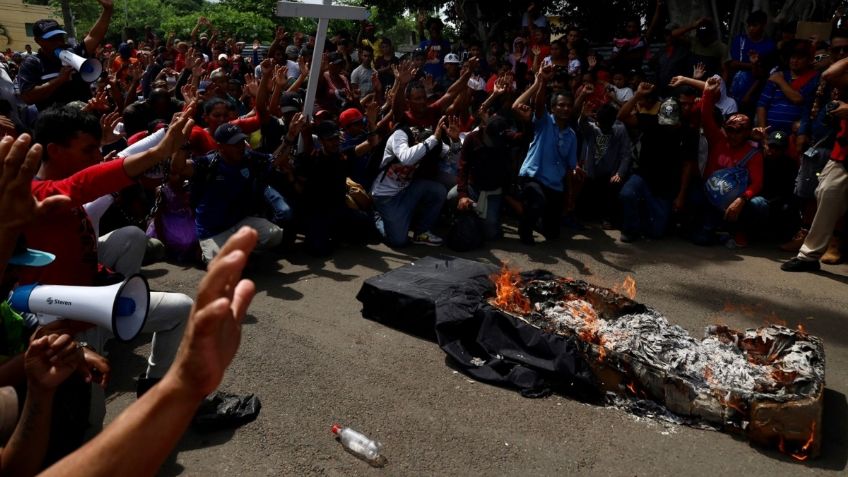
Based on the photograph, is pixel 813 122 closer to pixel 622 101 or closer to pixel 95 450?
pixel 622 101

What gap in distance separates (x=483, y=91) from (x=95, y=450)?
1074cm

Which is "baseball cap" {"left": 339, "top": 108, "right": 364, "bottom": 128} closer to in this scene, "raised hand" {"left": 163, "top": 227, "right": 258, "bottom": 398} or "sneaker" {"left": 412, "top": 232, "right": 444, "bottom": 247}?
"sneaker" {"left": 412, "top": 232, "right": 444, "bottom": 247}

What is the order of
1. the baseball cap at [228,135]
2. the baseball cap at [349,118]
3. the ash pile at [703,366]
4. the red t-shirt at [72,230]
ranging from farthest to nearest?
1. the baseball cap at [349,118]
2. the baseball cap at [228,135]
3. the ash pile at [703,366]
4. the red t-shirt at [72,230]

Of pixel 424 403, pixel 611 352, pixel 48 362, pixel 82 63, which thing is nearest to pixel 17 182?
pixel 48 362

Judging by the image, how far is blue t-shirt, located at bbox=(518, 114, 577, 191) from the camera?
795cm

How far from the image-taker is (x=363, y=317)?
5707 mm

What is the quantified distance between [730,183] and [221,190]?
5.94 m

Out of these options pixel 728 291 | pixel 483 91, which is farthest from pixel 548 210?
pixel 483 91

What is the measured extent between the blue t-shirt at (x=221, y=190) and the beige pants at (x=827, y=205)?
5975mm

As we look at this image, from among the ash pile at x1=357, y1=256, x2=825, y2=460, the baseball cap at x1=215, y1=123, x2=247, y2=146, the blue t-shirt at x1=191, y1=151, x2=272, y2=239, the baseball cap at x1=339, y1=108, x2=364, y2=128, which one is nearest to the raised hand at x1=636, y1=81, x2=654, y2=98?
the ash pile at x1=357, y1=256, x2=825, y2=460

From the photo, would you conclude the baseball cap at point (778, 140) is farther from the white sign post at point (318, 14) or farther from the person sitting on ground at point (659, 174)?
the white sign post at point (318, 14)

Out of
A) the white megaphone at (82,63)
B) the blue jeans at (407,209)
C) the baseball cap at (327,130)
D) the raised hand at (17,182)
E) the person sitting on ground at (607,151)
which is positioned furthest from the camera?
the person sitting on ground at (607,151)

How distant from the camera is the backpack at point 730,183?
308 inches

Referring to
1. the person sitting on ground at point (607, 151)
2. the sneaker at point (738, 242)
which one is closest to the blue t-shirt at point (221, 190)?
the person sitting on ground at point (607, 151)
